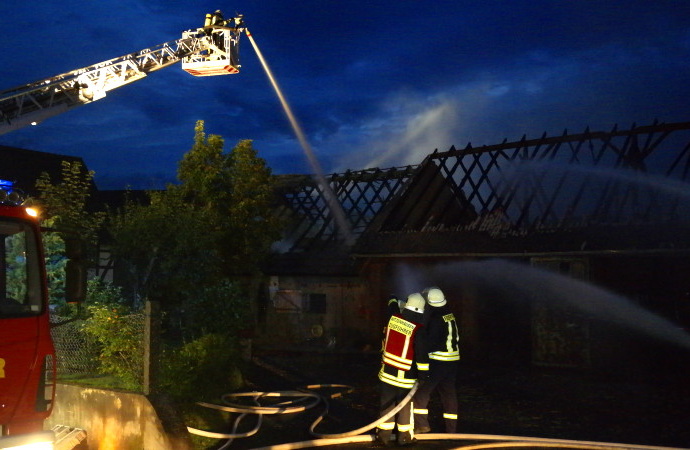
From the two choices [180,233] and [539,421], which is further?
[180,233]

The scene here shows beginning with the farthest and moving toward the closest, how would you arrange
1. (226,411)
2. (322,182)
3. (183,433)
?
(322,182)
(226,411)
(183,433)

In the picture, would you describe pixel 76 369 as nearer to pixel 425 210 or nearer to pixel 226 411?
pixel 226 411

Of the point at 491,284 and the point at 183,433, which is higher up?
the point at 491,284

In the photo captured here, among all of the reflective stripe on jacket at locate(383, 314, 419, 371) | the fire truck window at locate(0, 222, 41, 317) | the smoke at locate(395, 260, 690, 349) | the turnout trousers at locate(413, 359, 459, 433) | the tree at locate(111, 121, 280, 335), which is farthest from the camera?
the smoke at locate(395, 260, 690, 349)

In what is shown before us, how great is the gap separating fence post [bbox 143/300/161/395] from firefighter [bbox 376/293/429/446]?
9.05 feet

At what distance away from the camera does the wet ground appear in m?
9.35

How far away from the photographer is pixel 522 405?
38.0 ft

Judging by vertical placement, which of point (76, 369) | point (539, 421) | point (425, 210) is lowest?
point (539, 421)

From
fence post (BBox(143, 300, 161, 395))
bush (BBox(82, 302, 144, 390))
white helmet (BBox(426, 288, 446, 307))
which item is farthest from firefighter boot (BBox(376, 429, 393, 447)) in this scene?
bush (BBox(82, 302, 144, 390))

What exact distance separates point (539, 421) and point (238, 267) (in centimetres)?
1036

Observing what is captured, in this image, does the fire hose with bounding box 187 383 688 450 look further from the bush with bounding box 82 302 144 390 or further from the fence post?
the bush with bounding box 82 302 144 390

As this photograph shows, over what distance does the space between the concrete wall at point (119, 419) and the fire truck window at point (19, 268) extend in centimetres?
293

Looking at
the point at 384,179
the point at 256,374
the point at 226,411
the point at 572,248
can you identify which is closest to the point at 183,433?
the point at 226,411

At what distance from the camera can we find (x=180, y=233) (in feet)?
42.9
